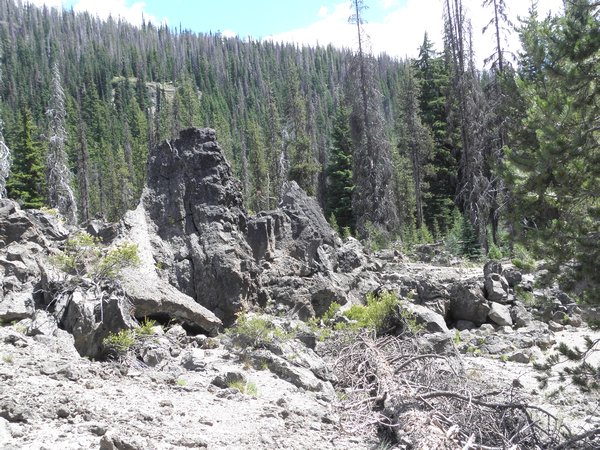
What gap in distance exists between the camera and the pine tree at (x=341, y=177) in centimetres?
3778

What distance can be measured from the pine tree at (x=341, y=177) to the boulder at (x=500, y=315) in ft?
78.0

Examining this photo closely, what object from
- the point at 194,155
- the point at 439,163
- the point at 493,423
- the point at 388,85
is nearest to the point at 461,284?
the point at 194,155

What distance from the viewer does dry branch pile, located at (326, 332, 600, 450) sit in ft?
18.8

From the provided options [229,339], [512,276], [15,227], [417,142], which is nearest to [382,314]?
[229,339]

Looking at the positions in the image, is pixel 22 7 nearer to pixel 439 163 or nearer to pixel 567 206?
pixel 439 163

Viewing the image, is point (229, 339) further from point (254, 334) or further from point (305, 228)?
point (305, 228)

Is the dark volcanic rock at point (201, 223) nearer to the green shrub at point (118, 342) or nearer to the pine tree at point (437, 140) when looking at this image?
the green shrub at point (118, 342)

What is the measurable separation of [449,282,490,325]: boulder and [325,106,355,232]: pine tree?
23393mm

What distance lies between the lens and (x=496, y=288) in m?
14.0

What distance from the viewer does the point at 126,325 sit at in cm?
770

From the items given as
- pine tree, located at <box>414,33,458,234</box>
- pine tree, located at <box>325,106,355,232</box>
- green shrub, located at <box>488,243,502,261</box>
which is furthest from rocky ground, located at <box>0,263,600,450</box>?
pine tree, located at <box>325,106,355,232</box>

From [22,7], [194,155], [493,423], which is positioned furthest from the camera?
[22,7]

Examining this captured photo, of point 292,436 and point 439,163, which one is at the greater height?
point 439,163

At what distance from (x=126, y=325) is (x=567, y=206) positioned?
224 inches
